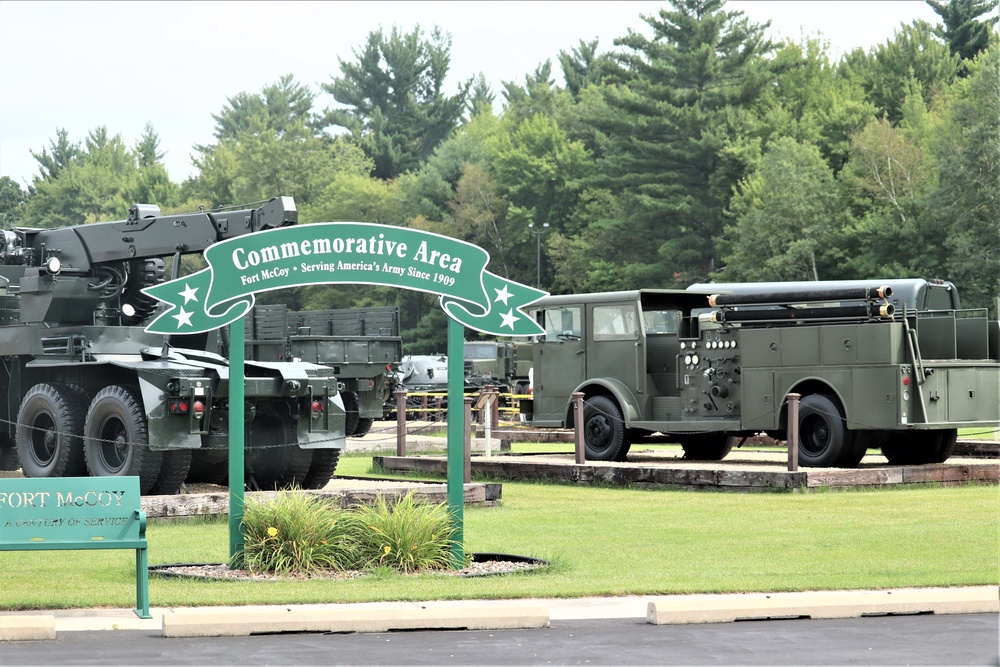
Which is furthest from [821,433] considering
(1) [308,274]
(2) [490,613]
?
(2) [490,613]

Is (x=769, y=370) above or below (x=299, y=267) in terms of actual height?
below

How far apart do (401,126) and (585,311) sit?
274ft

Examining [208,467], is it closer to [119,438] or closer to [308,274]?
[119,438]

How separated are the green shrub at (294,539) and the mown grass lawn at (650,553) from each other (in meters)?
0.40

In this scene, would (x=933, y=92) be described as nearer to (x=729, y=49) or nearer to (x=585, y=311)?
(x=729, y=49)

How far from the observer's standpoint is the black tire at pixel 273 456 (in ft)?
54.0

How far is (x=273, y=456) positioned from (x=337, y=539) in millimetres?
5765

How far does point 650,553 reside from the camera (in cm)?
1222

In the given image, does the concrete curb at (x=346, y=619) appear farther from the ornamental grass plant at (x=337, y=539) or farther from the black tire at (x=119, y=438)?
the black tire at (x=119, y=438)

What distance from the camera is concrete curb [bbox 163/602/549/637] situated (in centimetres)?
864

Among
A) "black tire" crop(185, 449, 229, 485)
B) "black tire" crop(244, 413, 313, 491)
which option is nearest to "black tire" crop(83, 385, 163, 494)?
"black tire" crop(185, 449, 229, 485)

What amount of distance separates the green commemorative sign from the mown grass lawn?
1965 mm

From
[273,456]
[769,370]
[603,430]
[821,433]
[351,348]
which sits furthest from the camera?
[351,348]

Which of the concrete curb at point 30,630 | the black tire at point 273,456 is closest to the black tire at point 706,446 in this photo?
the black tire at point 273,456
